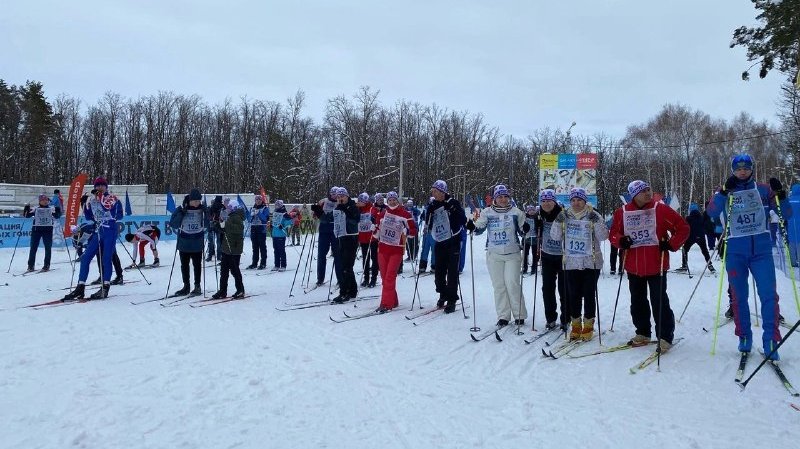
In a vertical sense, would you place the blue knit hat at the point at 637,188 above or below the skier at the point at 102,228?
above

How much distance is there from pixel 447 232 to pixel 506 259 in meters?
1.40

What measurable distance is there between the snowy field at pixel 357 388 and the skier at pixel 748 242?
498 millimetres

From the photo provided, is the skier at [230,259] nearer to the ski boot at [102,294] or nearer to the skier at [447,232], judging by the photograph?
the ski boot at [102,294]

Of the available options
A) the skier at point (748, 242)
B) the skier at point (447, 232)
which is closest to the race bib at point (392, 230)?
the skier at point (447, 232)

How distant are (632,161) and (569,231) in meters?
68.8

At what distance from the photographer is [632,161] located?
2702 inches

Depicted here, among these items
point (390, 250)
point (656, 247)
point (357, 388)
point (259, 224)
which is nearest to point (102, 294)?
point (390, 250)

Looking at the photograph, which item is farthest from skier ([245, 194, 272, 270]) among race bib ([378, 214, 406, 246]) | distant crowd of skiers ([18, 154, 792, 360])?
race bib ([378, 214, 406, 246])

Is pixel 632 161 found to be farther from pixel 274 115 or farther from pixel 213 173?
pixel 213 173

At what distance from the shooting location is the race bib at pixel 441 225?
328 inches

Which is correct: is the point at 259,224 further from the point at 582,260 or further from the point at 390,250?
the point at 582,260

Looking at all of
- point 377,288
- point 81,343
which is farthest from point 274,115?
point 81,343

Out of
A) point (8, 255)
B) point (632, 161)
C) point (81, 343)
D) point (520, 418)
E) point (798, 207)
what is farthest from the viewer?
point (632, 161)

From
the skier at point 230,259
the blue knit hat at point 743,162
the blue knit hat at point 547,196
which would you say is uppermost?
the blue knit hat at point 743,162
